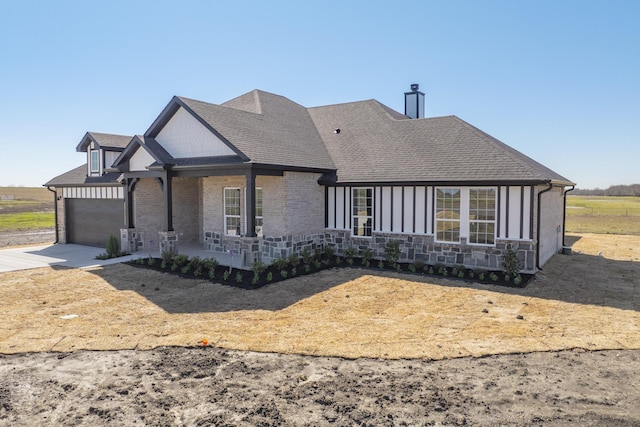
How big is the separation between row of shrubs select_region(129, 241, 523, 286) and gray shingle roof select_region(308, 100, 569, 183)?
103 inches

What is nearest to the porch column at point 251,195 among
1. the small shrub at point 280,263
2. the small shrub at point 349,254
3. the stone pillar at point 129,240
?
the small shrub at point 280,263

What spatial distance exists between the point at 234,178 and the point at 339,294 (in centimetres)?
780

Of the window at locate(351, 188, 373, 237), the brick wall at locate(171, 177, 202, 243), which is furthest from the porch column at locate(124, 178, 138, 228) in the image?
the window at locate(351, 188, 373, 237)

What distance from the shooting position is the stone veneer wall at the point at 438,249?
13742 mm

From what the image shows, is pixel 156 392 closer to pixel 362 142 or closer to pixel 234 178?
pixel 234 178

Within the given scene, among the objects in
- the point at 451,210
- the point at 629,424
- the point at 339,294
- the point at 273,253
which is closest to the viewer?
the point at 629,424

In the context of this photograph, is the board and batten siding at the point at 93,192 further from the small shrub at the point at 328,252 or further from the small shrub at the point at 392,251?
the small shrub at the point at 392,251

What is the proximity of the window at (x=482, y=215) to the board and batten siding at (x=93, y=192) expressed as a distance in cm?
1487

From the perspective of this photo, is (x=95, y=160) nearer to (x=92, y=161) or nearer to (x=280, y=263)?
(x=92, y=161)

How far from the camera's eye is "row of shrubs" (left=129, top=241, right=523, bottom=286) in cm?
1316

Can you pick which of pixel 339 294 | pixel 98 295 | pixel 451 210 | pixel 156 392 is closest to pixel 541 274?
pixel 451 210

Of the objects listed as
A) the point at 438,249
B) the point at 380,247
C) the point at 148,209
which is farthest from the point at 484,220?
the point at 148,209

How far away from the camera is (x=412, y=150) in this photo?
55.8 ft

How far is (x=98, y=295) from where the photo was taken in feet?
38.3
